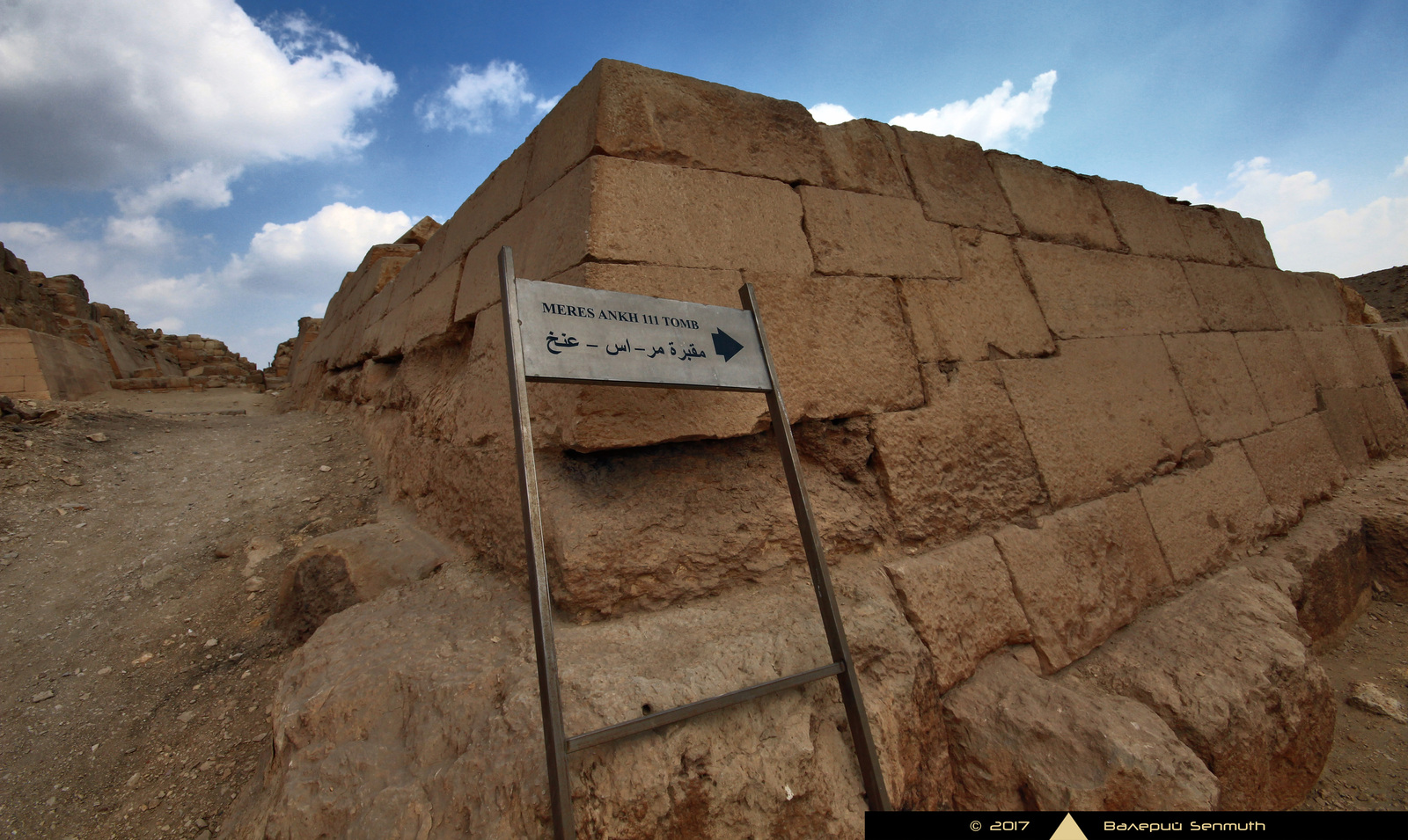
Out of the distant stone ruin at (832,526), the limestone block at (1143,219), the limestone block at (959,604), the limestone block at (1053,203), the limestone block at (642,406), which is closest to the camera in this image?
the distant stone ruin at (832,526)

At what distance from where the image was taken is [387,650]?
1.62m

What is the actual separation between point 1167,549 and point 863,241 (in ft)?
6.48

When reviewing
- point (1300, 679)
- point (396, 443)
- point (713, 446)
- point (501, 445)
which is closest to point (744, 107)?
point (713, 446)

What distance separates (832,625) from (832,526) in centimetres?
60

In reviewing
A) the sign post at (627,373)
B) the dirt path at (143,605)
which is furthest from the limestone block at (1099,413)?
the dirt path at (143,605)

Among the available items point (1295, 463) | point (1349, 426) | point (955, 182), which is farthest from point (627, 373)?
point (1349, 426)

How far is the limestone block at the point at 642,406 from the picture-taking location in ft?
5.48

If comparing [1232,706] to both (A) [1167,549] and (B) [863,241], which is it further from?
(B) [863,241]

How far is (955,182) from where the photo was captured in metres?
2.88

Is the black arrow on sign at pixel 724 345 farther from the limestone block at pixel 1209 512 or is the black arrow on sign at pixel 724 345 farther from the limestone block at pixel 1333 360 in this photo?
the limestone block at pixel 1333 360

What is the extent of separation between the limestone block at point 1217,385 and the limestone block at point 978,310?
1095mm

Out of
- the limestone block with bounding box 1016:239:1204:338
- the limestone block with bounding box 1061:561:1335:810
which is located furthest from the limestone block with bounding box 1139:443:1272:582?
the limestone block with bounding box 1016:239:1204:338

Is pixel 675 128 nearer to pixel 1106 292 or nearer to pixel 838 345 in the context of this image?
pixel 838 345

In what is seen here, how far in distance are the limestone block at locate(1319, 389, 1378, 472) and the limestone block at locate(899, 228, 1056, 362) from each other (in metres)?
2.84
